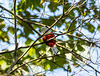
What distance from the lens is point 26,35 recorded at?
2.62m

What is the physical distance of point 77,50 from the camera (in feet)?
8.30

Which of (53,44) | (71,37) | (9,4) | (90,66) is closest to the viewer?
(90,66)

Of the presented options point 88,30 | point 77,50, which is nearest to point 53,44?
point 77,50

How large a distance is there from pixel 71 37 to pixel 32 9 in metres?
0.98

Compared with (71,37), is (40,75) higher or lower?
lower

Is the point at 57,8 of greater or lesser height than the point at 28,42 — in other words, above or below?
above

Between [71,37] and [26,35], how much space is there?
89 centimetres

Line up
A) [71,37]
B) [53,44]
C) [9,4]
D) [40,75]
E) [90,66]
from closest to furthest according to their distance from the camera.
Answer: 1. [40,75]
2. [90,66]
3. [53,44]
4. [9,4]
5. [71,37]

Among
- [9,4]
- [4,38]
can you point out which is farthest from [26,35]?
[9,4]

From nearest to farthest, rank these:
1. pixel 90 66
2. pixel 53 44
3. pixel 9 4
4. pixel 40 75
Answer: pixel 40 75
pixel 90 66
pixel 53 44
pixel 9 4

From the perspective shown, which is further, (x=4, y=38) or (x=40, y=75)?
(x=4, y=38)

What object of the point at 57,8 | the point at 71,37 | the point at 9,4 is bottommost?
the point at 71,37

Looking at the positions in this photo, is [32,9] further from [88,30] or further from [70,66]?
[70,66]

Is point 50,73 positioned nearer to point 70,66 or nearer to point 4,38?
point 70,66
